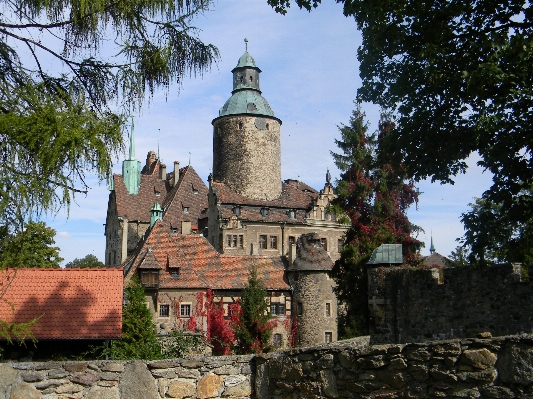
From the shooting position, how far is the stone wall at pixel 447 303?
11.5 m

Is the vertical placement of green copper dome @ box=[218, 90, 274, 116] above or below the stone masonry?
above

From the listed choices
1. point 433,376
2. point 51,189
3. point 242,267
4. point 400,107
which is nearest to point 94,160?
point 51,189

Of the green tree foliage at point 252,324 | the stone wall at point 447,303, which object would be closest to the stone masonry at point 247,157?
the green tree foliage at point 252,324

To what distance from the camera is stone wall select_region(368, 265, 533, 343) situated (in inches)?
452

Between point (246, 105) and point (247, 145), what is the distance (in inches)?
135

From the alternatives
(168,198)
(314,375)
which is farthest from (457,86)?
(168,198)

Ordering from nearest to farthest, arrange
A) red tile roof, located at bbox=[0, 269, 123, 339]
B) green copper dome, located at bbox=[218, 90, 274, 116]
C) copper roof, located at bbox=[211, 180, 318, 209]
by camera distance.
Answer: red tile roof, located at bbox=[0, 269, 123, 339] < copper roof, located at bbox=[211, 180, 318, 209] < green copper dome, located at bbox=[218, 90, 274, 116]

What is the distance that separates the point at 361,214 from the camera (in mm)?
32531

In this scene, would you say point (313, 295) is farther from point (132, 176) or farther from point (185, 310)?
point (132, 176)

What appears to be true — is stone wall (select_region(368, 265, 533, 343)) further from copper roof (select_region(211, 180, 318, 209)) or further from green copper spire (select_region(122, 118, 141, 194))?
green copper spire (select_region(122, 118, 141, 194))

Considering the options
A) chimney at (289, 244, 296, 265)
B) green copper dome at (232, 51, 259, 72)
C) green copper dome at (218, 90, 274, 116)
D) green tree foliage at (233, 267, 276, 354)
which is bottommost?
green tree foliage at (233, 267, 276, 354)

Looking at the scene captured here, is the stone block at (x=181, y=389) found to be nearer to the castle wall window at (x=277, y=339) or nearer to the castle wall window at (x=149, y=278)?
the castle wall window at (x=149, y=278)

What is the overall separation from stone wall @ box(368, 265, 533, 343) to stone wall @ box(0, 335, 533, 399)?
22.3 feet

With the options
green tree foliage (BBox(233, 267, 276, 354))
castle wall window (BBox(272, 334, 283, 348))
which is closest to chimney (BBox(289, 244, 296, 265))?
castle wall window (BBox(272, 334, 283, 348))
